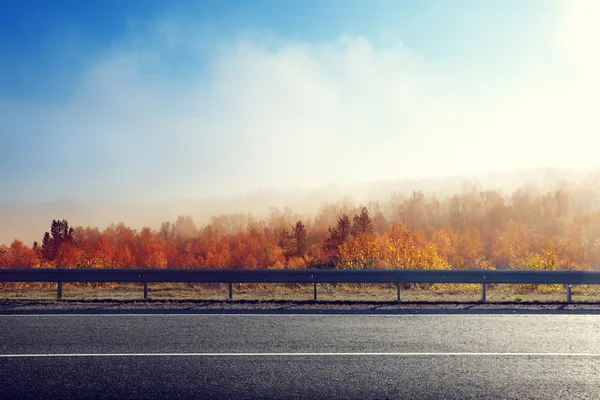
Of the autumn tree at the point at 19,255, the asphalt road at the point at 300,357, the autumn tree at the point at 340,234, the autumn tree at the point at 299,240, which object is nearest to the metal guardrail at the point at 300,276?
the asphalt road at the point at 300,357

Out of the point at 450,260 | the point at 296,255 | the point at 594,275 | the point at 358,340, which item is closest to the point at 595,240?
the point at 450,260

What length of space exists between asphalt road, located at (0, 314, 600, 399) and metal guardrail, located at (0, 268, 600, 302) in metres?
3.38

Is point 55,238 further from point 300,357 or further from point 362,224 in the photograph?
point 300,357

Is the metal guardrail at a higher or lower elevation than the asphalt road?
higher

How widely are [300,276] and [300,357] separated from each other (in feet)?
22.0

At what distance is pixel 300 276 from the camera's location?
1359cm

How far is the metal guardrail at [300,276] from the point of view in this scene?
13.3 m

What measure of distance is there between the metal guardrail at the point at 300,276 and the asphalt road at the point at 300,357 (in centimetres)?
338

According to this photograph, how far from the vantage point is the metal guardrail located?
1332 cm

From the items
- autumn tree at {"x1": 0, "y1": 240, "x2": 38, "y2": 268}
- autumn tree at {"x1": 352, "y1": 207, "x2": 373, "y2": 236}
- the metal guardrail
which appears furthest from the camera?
autumn tree at {"x1": 0, "y1": 240, "x2": 38, "y2": 268}

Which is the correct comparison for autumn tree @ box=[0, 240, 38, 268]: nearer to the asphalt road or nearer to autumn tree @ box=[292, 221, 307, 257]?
autumn tree @ box=[292, 221, 307, 257]

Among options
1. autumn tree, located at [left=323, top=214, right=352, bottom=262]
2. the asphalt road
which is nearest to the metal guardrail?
the asphalt road

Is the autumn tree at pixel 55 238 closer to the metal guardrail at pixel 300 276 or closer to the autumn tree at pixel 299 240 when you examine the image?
the autumn tree at pixel 299 240

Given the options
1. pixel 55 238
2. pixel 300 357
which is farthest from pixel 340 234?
pixel 300 357
